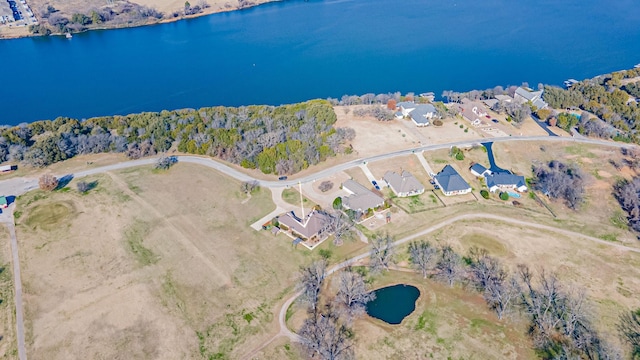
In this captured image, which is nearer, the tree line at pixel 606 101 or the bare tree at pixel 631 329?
the bare tree at pixel 631 329

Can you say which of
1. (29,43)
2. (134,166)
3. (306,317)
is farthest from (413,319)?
(29,43)

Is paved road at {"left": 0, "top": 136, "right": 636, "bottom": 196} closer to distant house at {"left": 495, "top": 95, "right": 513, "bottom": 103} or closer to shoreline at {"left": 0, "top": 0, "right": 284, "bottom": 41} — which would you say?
distant house at {"left": 495, "top": 95, "right": 513, "bottom": 103}

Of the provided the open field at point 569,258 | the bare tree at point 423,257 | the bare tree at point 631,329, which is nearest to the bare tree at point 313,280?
the bare tree at point 423,257

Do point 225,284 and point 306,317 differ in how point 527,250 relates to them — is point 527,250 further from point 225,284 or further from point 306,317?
point 225,284

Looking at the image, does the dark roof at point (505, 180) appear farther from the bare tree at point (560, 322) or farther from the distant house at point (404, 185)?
the bare tree at point (560, 322)

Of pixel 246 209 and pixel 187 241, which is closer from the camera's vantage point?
pixel 187 241
